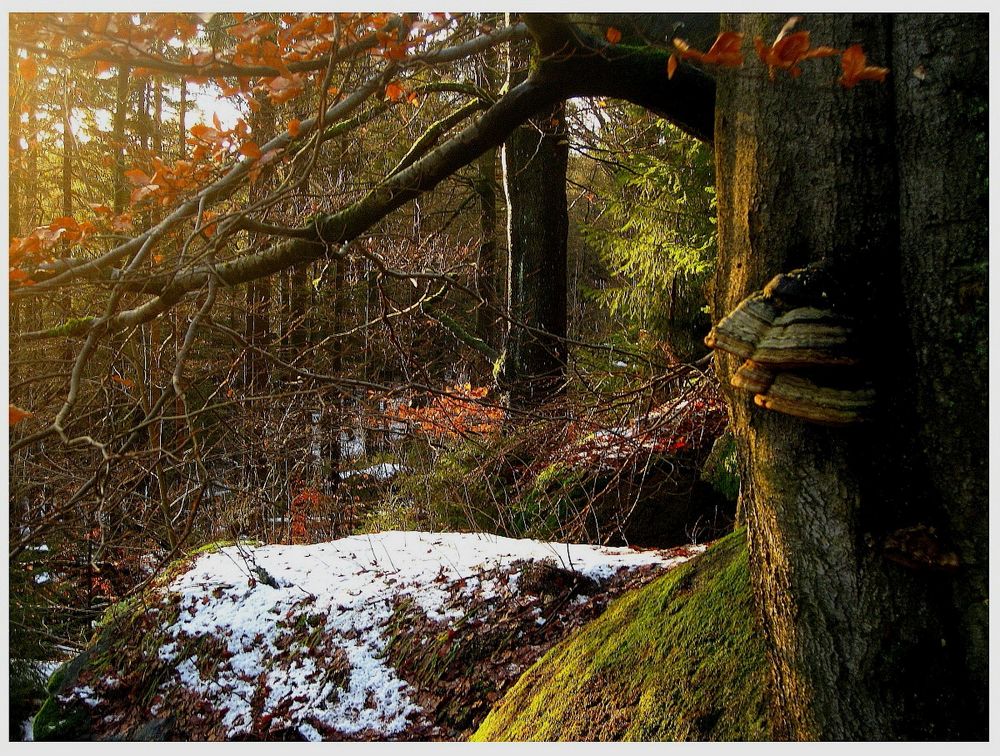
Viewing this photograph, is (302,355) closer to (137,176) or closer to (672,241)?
(137,176)

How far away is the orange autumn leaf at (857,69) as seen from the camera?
162 cm

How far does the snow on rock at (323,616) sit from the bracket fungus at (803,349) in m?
2.38

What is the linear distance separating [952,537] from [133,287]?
8.95ft

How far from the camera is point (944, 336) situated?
168 centimetres

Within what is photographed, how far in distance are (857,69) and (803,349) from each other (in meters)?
0.71

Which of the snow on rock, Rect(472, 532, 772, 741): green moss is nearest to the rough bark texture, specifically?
Rect(472, 532, 772, 741): green moss

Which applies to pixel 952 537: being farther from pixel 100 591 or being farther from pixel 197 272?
pixel 100 591

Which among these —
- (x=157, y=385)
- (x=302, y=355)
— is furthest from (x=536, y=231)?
(x=157, y=385)

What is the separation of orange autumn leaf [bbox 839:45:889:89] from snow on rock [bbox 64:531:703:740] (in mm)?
2832

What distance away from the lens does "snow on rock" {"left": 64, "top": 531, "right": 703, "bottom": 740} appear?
3.46 metres

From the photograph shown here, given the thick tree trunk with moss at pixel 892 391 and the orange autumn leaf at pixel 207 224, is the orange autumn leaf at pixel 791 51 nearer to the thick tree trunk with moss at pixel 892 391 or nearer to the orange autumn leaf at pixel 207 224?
the thick tree trunk with moss at pixel 892 391

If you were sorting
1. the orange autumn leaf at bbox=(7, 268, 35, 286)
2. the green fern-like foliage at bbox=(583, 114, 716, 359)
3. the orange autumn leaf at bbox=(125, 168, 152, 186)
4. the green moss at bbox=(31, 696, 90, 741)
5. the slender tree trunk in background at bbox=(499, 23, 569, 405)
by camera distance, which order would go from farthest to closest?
the slender tree trunk in background at bbox=(499, 23, 569, 405) < the green fern-like foliage at bbox=(583, 114, 716, 359) < the green moss at bbox=(31, 696, 90, 741) < the orange autumn leaf at bbox=(125, 168, 152, 186) < the orange autumn leaf at bbox=(7, 268, 35, 286)

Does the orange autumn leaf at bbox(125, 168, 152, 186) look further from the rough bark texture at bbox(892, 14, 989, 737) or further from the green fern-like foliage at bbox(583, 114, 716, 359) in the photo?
the green fern-like foliage at bbox(583, 114, 716, 359)

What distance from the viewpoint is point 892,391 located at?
1.70 m
